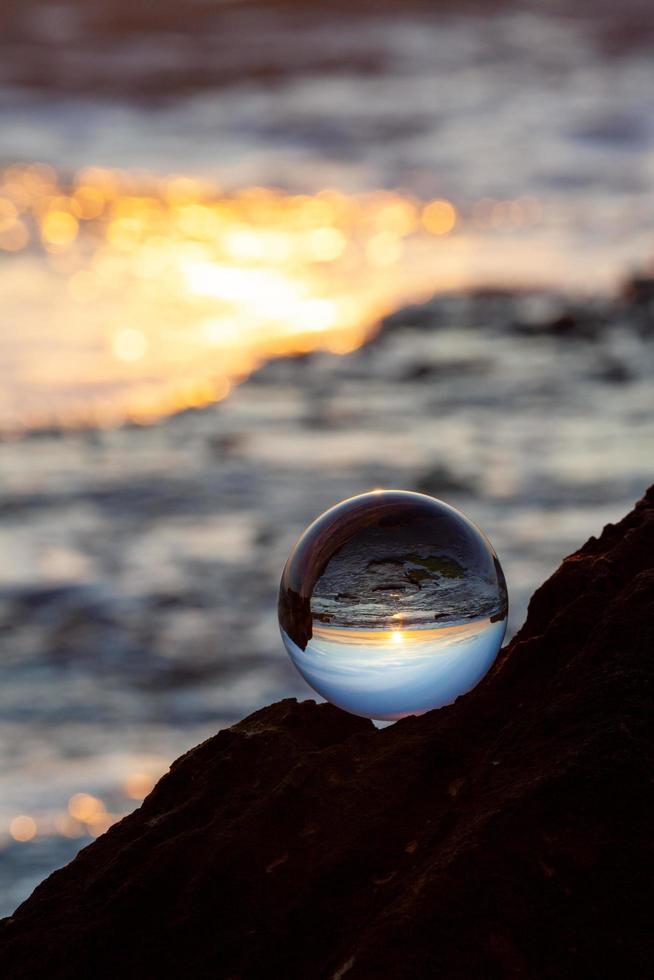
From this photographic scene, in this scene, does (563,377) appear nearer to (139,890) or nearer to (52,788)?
(52,788)

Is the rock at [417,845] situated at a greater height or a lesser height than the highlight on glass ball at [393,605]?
lesser

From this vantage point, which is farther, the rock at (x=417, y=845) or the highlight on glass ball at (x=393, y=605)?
the highlight on glass ball at (x=393, y=605)

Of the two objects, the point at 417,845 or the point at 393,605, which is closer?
the point at 417,845

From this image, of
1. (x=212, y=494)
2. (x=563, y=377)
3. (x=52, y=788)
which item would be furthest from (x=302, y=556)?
(x=563, y=377)

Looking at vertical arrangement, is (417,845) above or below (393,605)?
below
